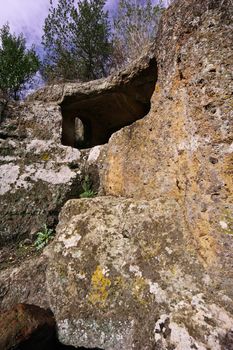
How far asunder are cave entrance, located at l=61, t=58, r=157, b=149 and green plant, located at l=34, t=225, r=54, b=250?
153cm

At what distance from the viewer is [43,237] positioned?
265 cm

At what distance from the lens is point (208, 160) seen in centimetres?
174

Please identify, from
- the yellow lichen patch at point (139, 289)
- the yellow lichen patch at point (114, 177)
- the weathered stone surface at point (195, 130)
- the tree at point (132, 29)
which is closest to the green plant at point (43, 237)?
the yellow lichen patch at point (114, 177)

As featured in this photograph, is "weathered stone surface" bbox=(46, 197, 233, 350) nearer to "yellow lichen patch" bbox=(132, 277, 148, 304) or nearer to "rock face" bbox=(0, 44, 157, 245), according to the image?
"yellow lichen patch" bbox=(132, 277, 148, 304)

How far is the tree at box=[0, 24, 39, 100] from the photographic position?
9.51 meters

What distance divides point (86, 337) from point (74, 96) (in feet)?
9.58

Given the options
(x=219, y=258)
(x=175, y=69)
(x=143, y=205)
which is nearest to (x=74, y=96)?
(x=175, y=69)

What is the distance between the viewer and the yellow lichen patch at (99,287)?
5.74ft

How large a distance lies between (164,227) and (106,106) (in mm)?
2651

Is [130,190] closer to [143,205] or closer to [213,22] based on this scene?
[143,205]

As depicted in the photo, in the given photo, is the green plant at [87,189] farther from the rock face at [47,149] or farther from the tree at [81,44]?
the tree at [81,44]

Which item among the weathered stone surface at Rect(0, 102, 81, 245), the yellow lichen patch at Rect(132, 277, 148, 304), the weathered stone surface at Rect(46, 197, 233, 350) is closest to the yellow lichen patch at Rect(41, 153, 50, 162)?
the weathered stone surface at Rect(0, 102, 81, 245)

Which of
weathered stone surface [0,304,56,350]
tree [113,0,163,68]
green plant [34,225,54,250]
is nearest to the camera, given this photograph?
weathered stone surface [0,304,56,350]

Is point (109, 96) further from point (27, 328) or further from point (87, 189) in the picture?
point (27, 328)
